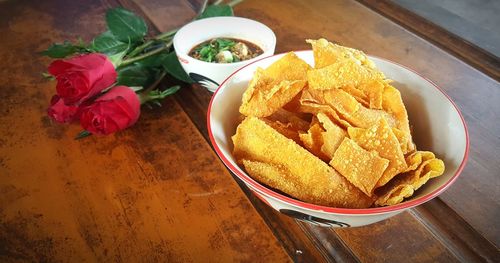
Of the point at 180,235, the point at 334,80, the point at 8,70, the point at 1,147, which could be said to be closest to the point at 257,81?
the point at 334,80

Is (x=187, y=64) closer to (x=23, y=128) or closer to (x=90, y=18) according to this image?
(x=23, y=128)

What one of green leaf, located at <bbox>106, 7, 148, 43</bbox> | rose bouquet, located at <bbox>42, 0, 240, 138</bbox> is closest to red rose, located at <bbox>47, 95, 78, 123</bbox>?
rose bouquet, located at <bbox>42, 0, 240, 138</bbox>

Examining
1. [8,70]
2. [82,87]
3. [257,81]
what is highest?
[257,81]

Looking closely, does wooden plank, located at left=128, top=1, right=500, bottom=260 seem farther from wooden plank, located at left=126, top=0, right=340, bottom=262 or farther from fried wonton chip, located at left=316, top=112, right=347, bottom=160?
fried wonton chip, located at left=316, top=112, right=347, bottom=160

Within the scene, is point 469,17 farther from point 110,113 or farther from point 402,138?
point 110,113

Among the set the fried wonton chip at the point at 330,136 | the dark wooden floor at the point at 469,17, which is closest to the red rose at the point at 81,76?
the fried wonton chip at the point at 330,136

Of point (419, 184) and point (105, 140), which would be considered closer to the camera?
point (419, 184)
